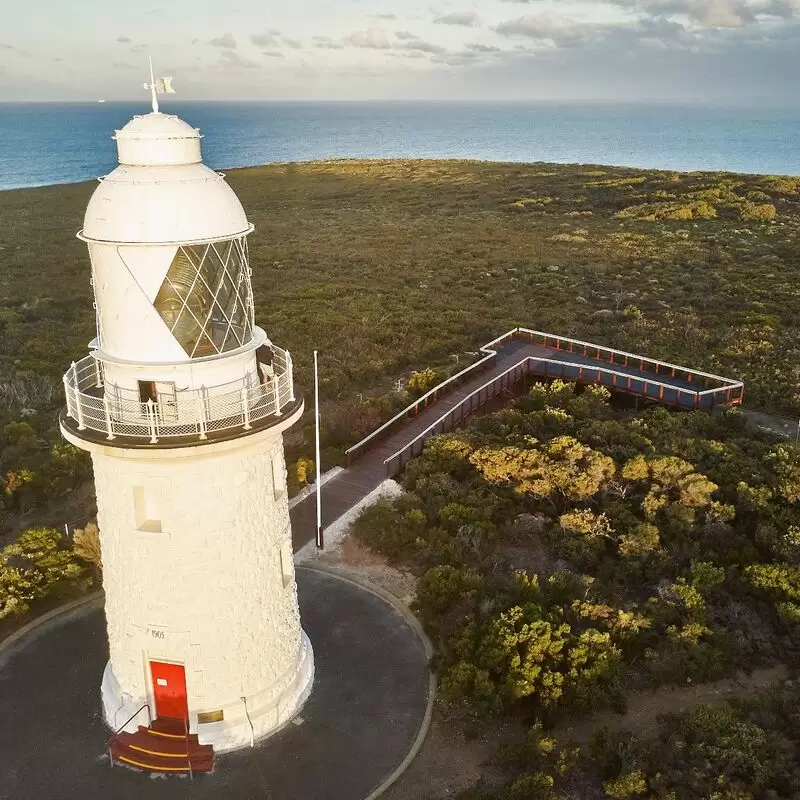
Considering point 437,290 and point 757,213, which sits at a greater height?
point 757,213

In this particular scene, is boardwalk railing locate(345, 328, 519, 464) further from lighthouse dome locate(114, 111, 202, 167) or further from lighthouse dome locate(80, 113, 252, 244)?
lighthouse dome locate(114, 111, 202, 167)

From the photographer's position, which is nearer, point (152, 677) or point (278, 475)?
point (152, 677)

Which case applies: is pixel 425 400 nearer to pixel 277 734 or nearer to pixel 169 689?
pixel 277 734

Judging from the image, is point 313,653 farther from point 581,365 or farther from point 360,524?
point 581,365

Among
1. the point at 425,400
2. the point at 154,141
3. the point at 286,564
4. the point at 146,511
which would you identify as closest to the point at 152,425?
the point at 146,511

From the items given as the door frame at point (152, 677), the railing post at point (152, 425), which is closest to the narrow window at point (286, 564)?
the door frame at point (152, 677)

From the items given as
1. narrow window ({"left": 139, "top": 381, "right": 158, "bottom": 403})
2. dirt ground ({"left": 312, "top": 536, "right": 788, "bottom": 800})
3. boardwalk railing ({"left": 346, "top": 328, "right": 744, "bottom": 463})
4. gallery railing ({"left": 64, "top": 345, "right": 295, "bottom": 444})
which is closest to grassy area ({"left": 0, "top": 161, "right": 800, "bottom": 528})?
boardwalk railing ({"left": 346, "top": 328, "right": 744, "bottom": 463})

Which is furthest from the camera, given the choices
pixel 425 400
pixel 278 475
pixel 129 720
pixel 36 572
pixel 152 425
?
pixel 425 400
